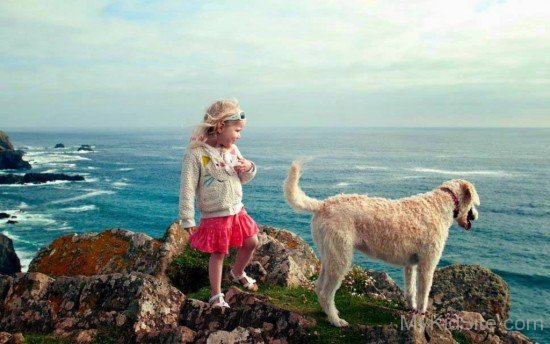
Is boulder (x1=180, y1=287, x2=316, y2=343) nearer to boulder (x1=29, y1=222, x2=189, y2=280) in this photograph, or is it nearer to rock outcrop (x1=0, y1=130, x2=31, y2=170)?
boulder (x1=29, y1=222, x2=189, y2=280)

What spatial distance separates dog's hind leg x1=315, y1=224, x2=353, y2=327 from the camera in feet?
21.7

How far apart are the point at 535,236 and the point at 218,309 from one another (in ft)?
167

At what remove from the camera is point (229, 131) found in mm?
7070

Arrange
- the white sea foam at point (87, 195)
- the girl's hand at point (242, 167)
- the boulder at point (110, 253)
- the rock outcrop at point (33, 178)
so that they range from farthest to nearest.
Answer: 1. the rock outcrop at point (33, 178)
2. the white sea foam at point (87, 195)
3. the boulder at point (110, 253)
4. the girl's hand at point (242, 167)

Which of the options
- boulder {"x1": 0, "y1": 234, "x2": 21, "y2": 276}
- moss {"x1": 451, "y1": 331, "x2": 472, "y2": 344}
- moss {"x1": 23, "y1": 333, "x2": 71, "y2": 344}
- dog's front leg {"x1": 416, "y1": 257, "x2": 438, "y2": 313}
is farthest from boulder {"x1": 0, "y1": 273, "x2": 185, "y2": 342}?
boulder {"x1": 0, "y1": 234, "x2": 21, "y2": 276}

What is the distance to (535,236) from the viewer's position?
4788cm

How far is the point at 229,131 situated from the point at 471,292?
8.23 m

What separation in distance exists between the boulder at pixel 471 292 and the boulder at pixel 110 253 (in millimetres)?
6584

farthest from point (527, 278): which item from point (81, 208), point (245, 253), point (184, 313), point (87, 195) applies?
point (87, 195)

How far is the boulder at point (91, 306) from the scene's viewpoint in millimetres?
6602

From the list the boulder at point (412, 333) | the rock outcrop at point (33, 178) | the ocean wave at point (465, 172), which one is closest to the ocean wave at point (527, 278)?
the boulder at point (412, 333)

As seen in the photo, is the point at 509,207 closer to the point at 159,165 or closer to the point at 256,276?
the point at 256,276

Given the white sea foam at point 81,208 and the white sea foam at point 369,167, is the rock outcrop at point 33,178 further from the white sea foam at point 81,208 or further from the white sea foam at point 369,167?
the white sea foam at point 369,167

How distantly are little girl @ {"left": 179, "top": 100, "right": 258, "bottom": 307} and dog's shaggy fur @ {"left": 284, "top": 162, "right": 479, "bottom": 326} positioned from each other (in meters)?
1.09
